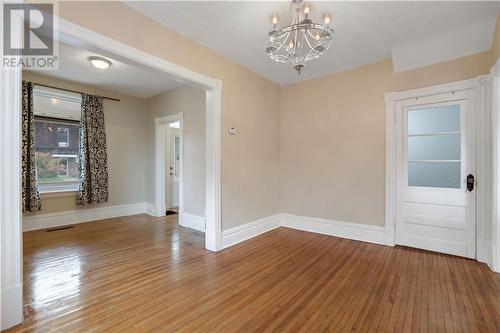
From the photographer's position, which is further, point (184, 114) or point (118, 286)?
point (184, 114)

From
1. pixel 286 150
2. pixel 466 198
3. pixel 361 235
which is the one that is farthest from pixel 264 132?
pixel 466 198

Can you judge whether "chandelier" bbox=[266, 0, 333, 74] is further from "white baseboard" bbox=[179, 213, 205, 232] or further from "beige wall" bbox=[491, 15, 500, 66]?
"white baseboard" bbox=[179, 213, 205, 232]

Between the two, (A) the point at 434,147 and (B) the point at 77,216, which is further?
→ (B) the point at 77,216

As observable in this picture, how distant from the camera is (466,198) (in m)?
2.99

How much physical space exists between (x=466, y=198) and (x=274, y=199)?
108 inches

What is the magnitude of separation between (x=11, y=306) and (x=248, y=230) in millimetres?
2726

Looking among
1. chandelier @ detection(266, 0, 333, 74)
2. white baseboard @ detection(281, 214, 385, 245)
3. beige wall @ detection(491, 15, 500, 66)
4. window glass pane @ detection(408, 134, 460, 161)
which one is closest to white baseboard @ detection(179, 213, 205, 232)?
white baseboard @ detection(281, 214, 385, 245)

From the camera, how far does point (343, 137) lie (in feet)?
12.8

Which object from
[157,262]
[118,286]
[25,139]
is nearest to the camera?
[118,286]

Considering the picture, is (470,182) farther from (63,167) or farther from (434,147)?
(63,167)

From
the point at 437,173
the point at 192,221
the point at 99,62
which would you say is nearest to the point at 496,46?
the point at 437,173

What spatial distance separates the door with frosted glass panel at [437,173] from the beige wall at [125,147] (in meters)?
5.35

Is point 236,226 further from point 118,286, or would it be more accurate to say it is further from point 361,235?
point 361,235

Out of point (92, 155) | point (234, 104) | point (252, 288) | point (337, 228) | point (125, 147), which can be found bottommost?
point (252, 288)
